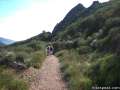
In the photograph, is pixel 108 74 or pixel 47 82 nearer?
pixel 108 74

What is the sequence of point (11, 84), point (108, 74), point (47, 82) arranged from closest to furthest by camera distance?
1. point (108, 74)
2. point (11, 84)
3. point (47, 82)

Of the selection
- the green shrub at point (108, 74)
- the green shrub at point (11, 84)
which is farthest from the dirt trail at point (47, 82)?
the green shrub at point (108, 74)

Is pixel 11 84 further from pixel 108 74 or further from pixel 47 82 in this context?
pixel 108 74

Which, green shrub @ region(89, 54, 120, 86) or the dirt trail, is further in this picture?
the dirt trail

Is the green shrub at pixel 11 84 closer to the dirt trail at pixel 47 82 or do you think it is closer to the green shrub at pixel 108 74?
the dirt trail at pixel 47 82

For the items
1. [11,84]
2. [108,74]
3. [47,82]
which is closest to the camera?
[108,74]

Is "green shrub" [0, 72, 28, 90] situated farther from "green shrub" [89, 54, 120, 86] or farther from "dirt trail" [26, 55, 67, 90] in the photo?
"green shrub" [89, 54, 120, 86]

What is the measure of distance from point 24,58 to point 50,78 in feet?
18.3

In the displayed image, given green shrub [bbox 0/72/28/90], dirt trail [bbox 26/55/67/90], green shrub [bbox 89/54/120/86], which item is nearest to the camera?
green shrub [bbox 89/54/120/86]

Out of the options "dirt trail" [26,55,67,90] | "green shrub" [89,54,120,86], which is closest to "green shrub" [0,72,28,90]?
"dirt trail" [26,55,67,90]

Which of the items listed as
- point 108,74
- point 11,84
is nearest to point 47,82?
point 11,84

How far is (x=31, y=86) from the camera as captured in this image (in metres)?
14.0

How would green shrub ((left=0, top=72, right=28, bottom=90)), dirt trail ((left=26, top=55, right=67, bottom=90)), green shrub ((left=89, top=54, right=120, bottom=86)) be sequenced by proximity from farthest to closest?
dirt trail ((left=26, top=55, right=67, bottom=90)) → green shrub ((left=0, top=72, right=28, bottom=90)) → green shrub ((left=89, top=54, right=120, bottom=86))

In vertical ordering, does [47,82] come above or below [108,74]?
below
